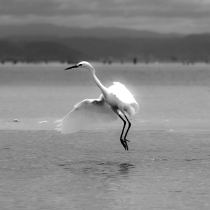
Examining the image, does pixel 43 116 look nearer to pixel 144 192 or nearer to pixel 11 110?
pixel 11 110

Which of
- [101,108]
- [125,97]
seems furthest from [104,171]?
[101,108]

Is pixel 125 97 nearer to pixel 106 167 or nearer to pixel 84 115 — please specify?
pixel 84 115

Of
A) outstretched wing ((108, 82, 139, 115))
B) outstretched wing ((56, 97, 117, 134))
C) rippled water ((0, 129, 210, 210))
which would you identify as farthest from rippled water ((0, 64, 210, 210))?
outstretched wing ((108, 82, 139, 115))

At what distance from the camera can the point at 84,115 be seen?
676 inches

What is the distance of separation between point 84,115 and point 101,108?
0.49 meters

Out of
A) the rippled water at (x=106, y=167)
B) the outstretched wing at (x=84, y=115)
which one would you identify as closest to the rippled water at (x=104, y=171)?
the rippled water at (x=106, y=167)

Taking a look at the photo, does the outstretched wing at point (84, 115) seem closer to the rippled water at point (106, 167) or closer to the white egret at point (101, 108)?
the white egret at point (101, 108)

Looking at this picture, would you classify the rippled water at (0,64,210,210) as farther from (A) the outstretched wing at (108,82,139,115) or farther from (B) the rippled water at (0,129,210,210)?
(A) the outstretched wing at (108,82,139,115)

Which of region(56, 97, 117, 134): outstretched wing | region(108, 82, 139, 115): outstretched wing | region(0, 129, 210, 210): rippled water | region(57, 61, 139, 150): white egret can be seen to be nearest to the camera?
region(0, 129, 210, 210): rippled water

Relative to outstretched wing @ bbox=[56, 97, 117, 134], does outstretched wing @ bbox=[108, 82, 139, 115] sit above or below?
above

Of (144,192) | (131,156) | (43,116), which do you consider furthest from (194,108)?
(144,192)

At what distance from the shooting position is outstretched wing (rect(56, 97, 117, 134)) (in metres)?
17.0

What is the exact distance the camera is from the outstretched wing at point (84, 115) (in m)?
17.0

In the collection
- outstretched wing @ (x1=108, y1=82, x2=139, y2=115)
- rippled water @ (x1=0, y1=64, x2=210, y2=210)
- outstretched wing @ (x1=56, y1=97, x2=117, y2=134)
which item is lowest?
rippled water @ (x1=0, y1=64, x2=210, y2=210)
